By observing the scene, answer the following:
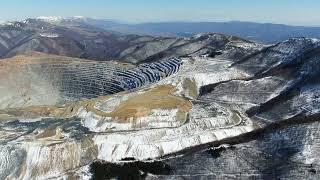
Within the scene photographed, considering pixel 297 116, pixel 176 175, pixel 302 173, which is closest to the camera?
pixel 302 173

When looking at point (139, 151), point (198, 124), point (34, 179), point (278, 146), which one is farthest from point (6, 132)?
point (278, 146)

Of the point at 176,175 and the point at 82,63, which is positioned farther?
the point at 82,63

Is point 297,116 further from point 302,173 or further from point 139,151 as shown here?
point 139,151

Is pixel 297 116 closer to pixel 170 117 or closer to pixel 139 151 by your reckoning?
pixel 170 117

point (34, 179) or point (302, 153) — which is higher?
point (302, 153)

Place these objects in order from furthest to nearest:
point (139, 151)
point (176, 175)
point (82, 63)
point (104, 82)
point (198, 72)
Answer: point (82, 63)
point (104, 82)
point (198, 72)
point (139, 151)
point (176, 175)

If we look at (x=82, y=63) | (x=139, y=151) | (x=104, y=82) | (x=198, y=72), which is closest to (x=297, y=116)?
(x=139, y=151)
